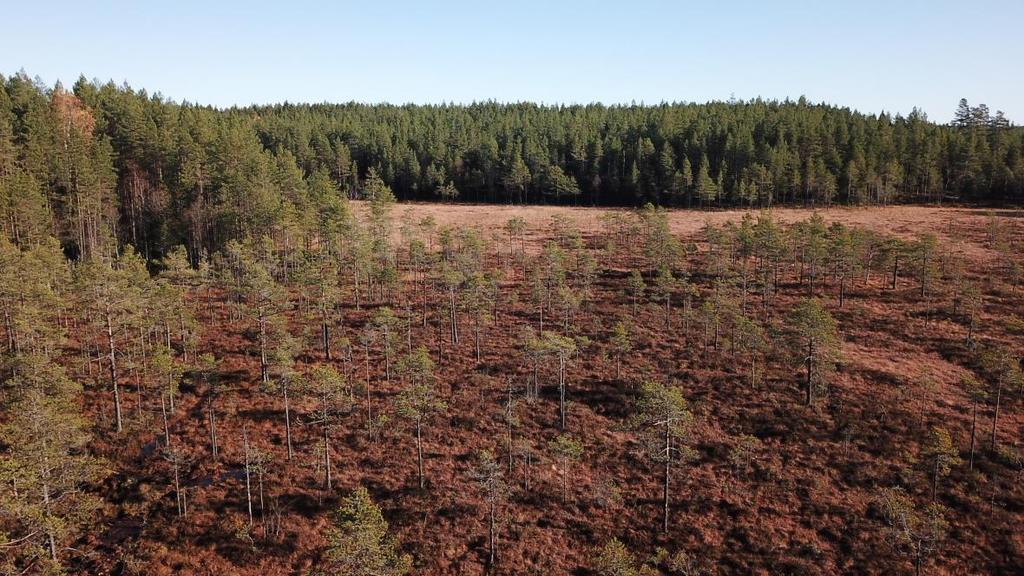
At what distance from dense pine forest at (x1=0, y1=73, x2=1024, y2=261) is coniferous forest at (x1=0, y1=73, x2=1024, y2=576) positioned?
83 cm

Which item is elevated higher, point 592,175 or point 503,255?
point 592,175

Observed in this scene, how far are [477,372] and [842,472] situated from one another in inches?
1170

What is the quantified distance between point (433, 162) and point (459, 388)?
10988cm

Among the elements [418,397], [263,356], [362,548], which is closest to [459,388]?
[418,397]

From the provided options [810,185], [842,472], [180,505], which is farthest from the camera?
[810,185]

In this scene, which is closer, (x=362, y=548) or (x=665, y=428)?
(x=362, y=548)

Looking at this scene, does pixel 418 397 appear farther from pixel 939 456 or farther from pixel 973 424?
Result: pixel 973 424

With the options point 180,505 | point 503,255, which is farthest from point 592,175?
point 180,505

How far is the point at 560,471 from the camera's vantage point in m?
41.8

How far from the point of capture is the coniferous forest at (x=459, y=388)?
34125 mm

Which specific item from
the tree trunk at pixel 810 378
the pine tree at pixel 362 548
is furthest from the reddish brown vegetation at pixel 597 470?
the pine tree at pixel 362 548

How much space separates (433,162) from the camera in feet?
495

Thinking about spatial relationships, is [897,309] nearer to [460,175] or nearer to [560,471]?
[560,471]

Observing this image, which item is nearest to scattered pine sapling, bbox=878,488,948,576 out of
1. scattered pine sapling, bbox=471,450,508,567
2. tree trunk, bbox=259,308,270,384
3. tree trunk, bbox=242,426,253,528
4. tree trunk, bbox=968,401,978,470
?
tree trunk, bbox=968,401,978,470
